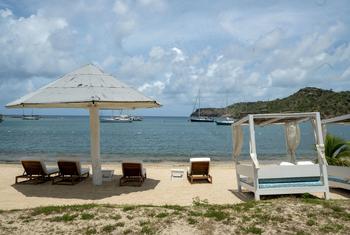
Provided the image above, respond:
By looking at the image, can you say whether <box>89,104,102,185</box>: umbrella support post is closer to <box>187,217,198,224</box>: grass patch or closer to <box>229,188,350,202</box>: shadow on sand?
<box>229,188,350,202</box>: shadow on sand

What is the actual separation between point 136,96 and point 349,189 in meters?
5.83

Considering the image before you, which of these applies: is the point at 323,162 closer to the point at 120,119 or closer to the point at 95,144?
the point at 95,144

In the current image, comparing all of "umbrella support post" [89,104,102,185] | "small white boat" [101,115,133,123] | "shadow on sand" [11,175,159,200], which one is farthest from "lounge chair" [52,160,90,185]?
"small white boat" [101,115,133,123]

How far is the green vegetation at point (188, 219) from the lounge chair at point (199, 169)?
4812 millimetres

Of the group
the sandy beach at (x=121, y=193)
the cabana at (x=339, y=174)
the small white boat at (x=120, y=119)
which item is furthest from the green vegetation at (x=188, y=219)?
the small white boat at (x=120, y=119)

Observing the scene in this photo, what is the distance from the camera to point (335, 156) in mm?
10445

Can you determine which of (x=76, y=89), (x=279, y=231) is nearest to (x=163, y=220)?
(x=279, y=231)

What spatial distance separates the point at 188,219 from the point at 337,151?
639 centimetres

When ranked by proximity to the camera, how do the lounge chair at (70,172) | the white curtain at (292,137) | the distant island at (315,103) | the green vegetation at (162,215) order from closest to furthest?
the green vegetation at (162,215)
the white curtain at (292,137)
the lounge chair at (70,172)
the distant island at (315,103)

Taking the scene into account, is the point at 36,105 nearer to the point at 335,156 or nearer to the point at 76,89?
the point at 76,89

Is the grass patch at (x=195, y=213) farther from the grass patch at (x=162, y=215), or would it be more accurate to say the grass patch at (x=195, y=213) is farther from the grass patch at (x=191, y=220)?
the grass patch at (x=162, y=215)

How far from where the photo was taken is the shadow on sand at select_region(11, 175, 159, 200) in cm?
945

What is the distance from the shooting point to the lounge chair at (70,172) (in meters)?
11.0

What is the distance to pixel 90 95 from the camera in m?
9.22
